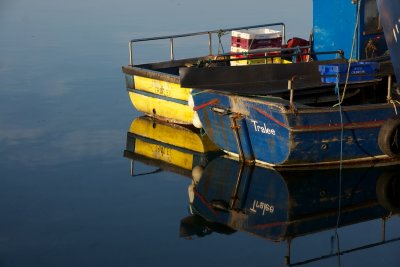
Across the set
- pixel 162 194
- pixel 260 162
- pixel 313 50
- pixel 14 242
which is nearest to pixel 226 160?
pixel 260 162

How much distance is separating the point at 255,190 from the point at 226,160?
1700 millimetres

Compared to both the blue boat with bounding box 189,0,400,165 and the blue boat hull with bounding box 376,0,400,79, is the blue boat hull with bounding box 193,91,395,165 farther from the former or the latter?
the blue boat hull with bounding box 376,0,400,79

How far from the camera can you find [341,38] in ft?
54.3

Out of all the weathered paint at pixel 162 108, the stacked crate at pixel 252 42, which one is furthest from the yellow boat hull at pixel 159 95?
the stacked crate at pixel 252 42

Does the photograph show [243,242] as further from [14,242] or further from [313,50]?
[313,50]

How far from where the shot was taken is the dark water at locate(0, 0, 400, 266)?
11.3m

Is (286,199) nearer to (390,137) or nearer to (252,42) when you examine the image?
(390,137)

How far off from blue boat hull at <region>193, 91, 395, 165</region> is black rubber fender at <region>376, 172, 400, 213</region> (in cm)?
45

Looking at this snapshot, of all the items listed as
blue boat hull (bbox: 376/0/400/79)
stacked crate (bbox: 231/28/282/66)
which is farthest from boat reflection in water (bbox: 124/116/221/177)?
blue boat hull (bbox: 376/0/400/79)

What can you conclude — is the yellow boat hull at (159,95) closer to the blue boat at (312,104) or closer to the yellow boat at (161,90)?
the yellow boat at (161,90)

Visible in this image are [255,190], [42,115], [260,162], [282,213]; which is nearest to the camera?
[282,213]

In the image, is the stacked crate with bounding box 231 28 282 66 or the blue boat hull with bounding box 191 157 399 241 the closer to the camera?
the blue boat hull with bounding box 191 157 399 241

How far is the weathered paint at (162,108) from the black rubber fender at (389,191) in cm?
467

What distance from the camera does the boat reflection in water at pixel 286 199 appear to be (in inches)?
488
